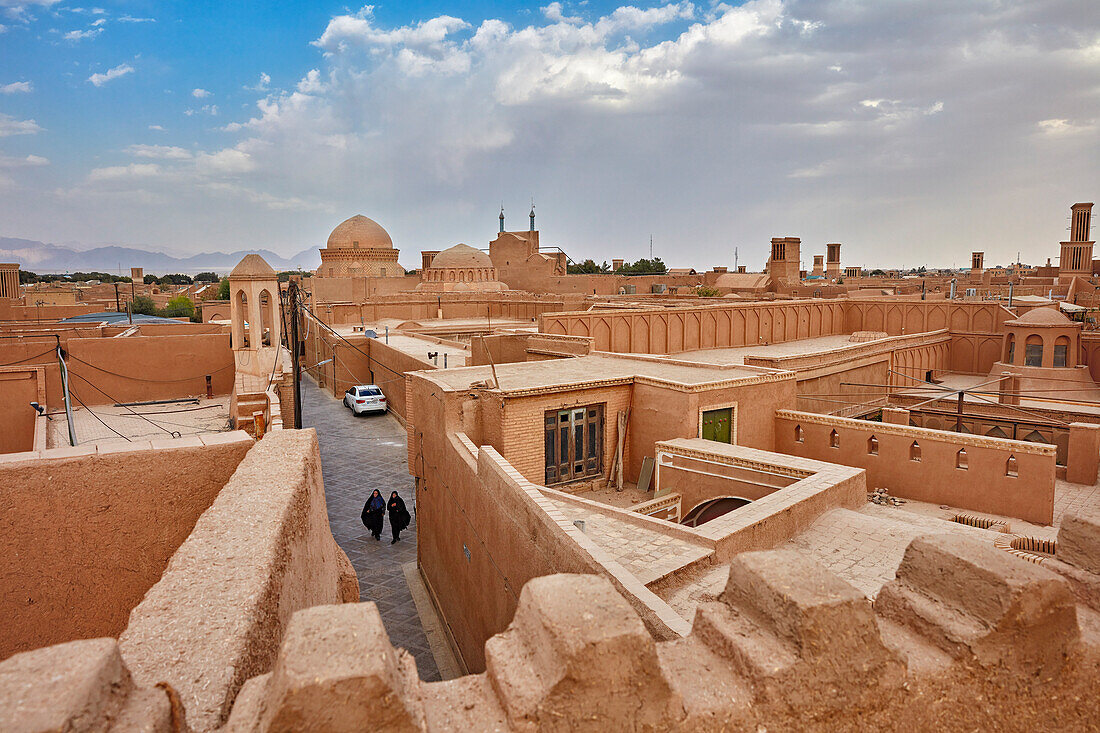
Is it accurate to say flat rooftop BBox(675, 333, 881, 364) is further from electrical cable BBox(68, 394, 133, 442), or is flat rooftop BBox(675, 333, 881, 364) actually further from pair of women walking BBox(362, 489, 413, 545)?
electrical cable BBox(68, 394, 133, 442)

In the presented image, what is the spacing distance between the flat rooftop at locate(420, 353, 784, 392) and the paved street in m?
3.89

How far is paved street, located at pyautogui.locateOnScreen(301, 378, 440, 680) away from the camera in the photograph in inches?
432

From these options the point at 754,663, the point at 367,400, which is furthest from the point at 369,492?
the point at 754,663

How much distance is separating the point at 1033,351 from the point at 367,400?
76.3 ft

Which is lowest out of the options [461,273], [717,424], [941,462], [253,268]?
[941,462]

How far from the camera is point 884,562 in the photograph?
23.5ft

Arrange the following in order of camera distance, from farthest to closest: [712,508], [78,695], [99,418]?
[99,418], [712,508], [78,695]

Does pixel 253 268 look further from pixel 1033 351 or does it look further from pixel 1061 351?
pixel 1061 351

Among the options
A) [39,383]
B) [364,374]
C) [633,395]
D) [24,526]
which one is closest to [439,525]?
[633,395]

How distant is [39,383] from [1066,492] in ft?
69.0

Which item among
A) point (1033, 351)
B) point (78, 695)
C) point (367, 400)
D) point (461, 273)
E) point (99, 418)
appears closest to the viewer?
point (78, 695)

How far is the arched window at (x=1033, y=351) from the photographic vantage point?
2297 cm

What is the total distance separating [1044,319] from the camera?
75.1 feet

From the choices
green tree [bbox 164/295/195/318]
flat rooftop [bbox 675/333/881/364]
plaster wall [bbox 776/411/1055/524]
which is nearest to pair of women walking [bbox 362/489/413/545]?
plaster wall [bbox 776/411/1055/524]
